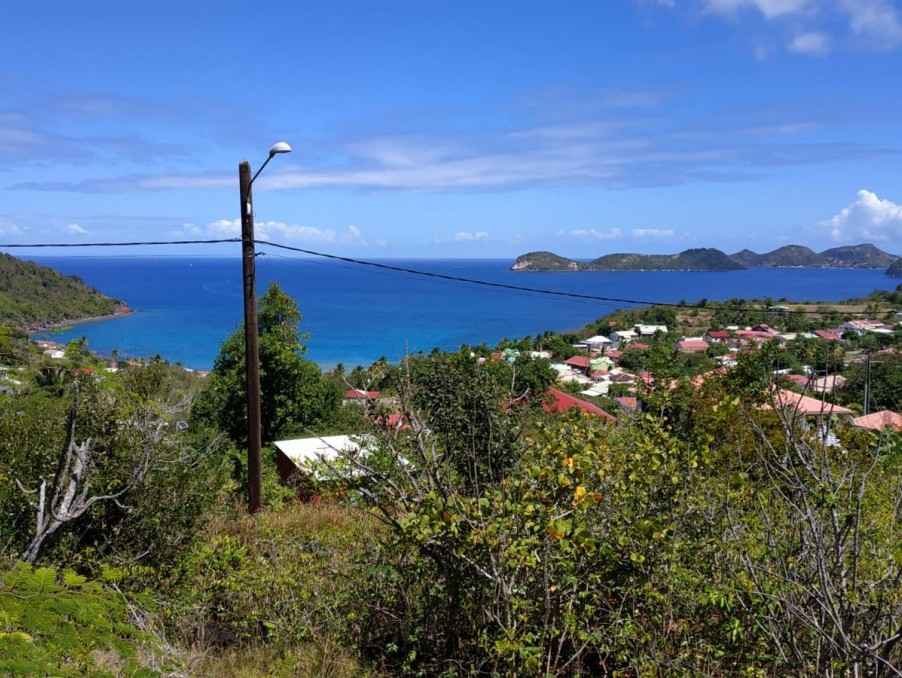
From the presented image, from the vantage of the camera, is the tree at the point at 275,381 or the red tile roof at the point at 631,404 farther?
the tree at the point at 275,381

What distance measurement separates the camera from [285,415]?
2189cm

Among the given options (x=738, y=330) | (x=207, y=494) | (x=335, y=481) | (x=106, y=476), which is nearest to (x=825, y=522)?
→ (x=335, y=481)

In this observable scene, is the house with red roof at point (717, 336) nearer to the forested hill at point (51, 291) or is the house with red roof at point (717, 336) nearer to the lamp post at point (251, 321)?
the forested hill at point (51, 291)

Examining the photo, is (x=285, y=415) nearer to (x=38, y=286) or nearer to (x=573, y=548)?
(x=573, y=548)

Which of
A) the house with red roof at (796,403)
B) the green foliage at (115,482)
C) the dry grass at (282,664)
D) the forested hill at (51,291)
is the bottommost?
the forested hill at (51,291)

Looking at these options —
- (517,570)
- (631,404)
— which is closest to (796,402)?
(517,570)

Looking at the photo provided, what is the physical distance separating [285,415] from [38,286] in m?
72.7

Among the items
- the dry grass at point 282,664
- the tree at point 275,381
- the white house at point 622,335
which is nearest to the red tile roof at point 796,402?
the dry grass at point 282,664

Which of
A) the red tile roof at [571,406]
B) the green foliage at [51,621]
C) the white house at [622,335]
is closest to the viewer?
the green foliage at [51,621]

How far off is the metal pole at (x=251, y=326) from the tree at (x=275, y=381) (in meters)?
11.3

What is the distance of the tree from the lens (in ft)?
66.6

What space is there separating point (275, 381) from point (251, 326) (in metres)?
12.8

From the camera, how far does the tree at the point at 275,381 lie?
66.6 ft

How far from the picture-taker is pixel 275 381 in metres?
21.1
